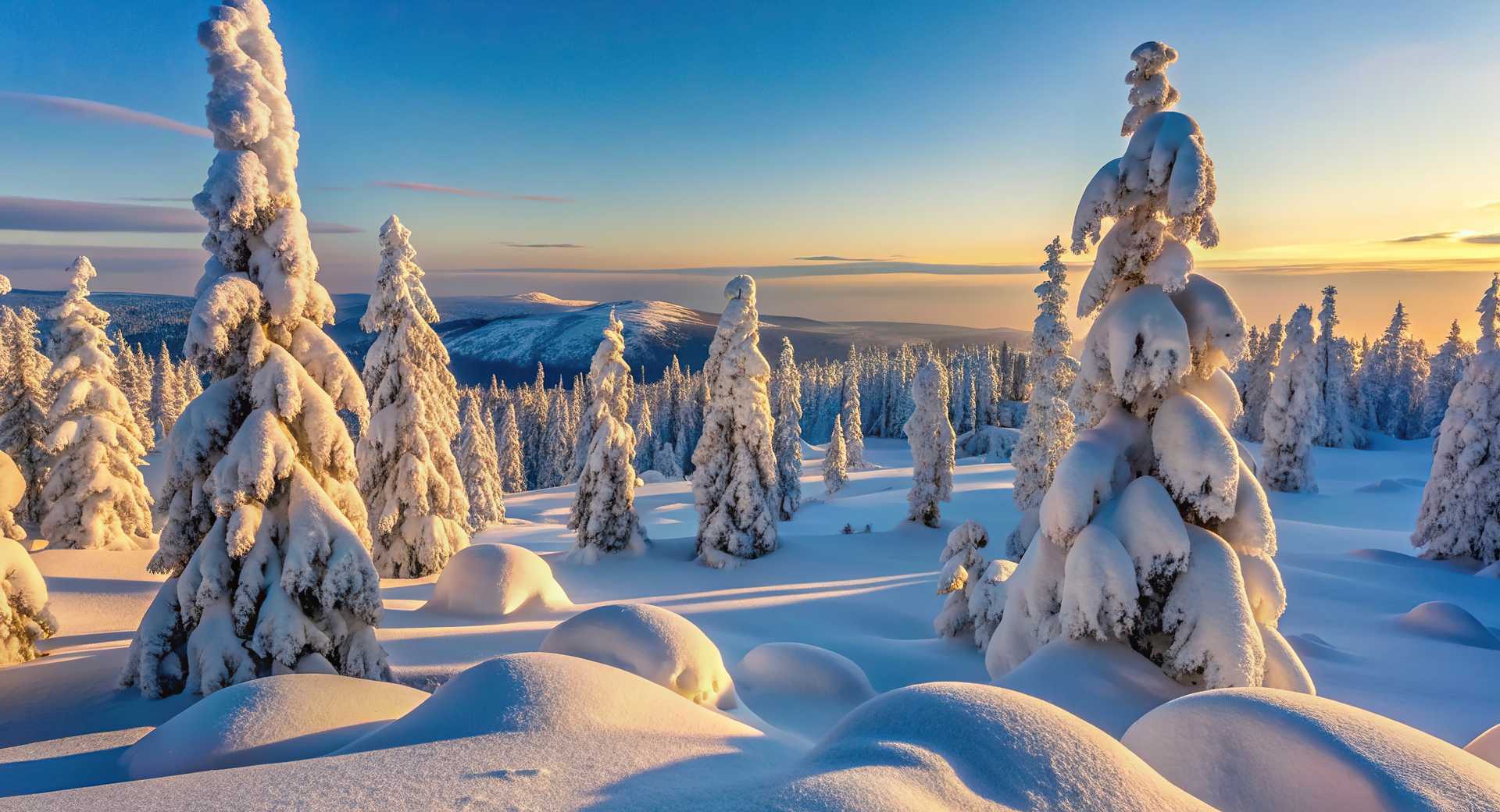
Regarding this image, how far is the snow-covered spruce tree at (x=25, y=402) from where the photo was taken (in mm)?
23969

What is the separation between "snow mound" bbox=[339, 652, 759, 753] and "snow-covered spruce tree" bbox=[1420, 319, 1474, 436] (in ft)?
286

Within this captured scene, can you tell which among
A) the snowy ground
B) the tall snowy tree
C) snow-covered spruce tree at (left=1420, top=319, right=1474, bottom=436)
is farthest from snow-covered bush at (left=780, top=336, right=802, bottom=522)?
snow-covered spruce tree at (left=1420, top=319, right=1474, bottom=436)

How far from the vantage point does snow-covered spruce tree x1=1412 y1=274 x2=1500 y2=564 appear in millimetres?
24578

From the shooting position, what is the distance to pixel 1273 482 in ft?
136

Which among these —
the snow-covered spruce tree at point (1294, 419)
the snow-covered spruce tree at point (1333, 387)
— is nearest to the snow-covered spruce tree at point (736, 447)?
the snow-covered spruce tree at point (1294, 419)

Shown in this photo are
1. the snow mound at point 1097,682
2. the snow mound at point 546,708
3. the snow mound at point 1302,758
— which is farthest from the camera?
the snow mound at point 1097,682

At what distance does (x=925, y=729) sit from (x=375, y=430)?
72.7ft

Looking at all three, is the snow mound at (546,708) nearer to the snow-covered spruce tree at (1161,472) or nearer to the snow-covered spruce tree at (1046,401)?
the snow-covered spruce tree at (1161,472)

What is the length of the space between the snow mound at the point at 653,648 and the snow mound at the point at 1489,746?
745 cm

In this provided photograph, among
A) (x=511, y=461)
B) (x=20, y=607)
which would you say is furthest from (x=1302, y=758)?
(x=511, y=461)

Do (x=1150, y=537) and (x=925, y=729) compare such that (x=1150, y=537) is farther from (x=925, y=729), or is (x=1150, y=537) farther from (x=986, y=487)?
(x=986, y=487)

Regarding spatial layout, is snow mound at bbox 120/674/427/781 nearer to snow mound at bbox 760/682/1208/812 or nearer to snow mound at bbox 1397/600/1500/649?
snow mound at bbox 760/682/1208/812

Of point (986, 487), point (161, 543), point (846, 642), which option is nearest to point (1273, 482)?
point (986, 487)

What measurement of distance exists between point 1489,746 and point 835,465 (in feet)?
153
